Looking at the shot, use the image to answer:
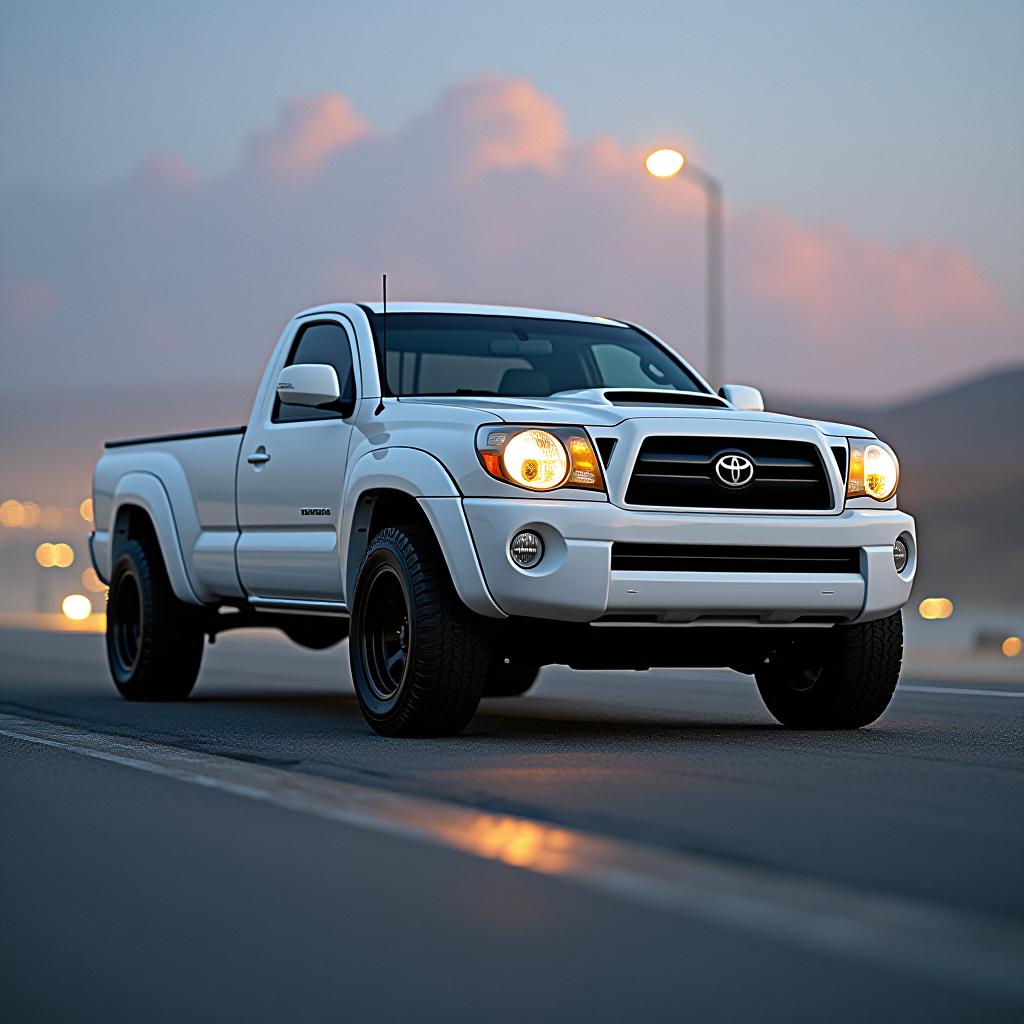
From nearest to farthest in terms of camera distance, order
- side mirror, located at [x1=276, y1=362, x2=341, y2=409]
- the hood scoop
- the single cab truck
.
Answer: the single cab truck → the hood scoop → side mirror, located at [x1=276, y1=362, x2=341, y2=409]

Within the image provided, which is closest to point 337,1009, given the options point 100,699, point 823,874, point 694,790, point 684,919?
point 684,919

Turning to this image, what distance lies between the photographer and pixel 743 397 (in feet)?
35.9

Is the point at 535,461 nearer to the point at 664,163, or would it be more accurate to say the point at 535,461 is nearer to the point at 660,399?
the point at 660,399

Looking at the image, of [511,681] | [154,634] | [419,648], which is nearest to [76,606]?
[511,681]

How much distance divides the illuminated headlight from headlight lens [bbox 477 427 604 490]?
134 cm

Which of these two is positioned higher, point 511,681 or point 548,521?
point 548,521

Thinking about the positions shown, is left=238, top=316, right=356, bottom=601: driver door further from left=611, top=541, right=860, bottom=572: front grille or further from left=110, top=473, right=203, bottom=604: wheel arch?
left=611, top=541, right=860, bottom=572: front grille

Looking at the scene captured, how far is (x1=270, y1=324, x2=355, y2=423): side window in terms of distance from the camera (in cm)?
1093

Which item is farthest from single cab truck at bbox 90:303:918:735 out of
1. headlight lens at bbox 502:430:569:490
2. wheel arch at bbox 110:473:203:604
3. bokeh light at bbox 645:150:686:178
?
bokeh light at bbox 645:150:686:178

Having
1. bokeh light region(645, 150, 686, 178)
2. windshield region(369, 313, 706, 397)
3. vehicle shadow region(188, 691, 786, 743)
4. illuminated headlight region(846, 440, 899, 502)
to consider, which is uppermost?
bokeh light region(645, 150, 686, 178)

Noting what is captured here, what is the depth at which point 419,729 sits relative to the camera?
944cm

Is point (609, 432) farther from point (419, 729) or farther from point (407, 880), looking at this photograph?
point (407, 880)

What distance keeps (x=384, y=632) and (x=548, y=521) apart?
1.15m

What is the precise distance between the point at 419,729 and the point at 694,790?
2.09 m
